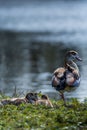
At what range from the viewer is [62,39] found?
49.3 meters

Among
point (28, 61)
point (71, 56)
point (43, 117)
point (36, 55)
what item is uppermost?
point (71, 56)

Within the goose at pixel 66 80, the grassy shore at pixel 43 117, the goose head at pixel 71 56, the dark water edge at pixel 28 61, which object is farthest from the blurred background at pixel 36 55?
the grassy shore at pixel 43 117

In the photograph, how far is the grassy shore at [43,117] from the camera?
1102 cm

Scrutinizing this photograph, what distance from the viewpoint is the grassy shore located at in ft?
36.1

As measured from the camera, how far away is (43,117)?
1159cm

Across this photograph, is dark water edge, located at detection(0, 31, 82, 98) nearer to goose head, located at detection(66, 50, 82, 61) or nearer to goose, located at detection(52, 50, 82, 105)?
goose head, located at detection(66, 50, 82, 61)

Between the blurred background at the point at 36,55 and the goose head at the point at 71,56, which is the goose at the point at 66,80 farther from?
the blurred background at the point at 36,55

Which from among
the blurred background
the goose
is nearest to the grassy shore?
the goose

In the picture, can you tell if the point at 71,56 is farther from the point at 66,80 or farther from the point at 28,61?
the point at 28,61

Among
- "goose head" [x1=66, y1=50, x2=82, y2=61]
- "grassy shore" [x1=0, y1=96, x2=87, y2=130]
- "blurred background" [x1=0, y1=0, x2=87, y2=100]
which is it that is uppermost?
"goose head" [x1=66, y1=50, x2=82, y2=61]

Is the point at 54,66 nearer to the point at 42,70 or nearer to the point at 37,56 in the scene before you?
the point at 42,70

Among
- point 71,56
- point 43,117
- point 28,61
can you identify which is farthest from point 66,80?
point 28,61

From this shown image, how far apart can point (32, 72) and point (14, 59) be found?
7.24 m

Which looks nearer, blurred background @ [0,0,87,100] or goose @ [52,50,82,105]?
goose @ [52,50,82,105]
